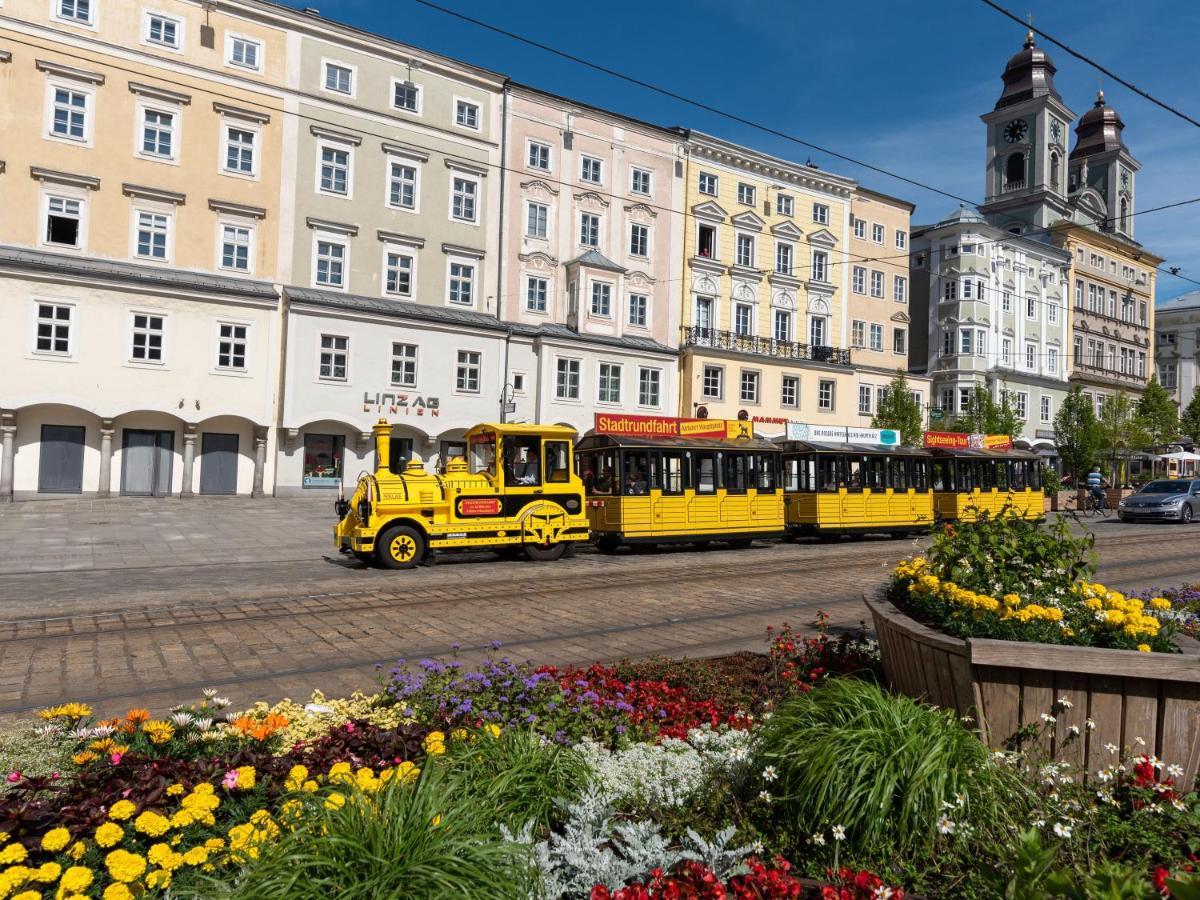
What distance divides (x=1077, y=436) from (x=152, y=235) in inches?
1979

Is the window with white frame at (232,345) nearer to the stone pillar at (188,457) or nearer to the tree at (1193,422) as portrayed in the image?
the stone pillar at (188,457)

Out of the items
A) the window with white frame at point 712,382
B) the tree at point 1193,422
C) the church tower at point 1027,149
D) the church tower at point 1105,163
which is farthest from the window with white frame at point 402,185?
the church tower at point 1105,163

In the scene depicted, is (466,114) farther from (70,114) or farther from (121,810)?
(121,810)

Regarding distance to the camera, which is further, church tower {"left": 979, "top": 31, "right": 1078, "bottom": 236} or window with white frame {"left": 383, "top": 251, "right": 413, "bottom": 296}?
church tower {"left": 979, "top": 31, "right": 1078, "bottom": 236}

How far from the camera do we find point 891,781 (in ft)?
10.9

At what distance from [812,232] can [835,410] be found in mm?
10015

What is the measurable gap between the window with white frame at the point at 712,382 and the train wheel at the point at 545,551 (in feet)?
78.7

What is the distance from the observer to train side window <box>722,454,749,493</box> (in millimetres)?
20656

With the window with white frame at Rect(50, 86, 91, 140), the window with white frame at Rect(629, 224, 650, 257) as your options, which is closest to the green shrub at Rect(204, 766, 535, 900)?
the window with white frame at Rect(50, 86, 91, 140)

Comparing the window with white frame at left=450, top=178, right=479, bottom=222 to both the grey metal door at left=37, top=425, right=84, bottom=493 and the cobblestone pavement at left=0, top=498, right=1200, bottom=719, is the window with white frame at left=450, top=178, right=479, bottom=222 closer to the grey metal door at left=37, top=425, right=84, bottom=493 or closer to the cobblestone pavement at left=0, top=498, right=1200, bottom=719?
the grey metal door at left=37, top=425, right=84, bottom=493

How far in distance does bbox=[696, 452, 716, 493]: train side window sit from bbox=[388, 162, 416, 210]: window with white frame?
19.5 metres

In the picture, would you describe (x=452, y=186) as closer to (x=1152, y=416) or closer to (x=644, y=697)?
(x=644, y=697)

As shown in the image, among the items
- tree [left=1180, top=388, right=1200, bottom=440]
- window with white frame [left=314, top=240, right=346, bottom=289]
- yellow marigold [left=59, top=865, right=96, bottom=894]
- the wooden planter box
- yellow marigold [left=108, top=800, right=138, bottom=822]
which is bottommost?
yellow marigold [left=59, top=865, right=96, bottom=894]

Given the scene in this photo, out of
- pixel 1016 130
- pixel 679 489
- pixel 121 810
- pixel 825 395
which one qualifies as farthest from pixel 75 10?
pixel 1016 130
